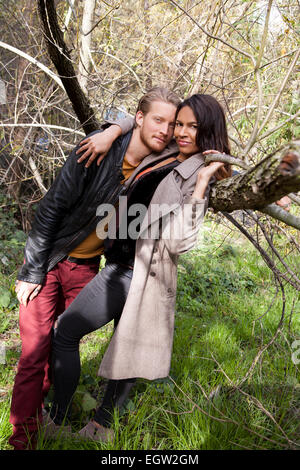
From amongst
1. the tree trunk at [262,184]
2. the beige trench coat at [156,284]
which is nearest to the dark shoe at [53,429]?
the beige trench coat at [156,284]

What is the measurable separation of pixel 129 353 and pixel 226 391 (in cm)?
91

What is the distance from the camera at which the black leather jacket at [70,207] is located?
182cm

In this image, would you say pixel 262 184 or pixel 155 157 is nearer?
pixel 262 184

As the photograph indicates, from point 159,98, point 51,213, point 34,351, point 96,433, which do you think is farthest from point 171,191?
point 96,433

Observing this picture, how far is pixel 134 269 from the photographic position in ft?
5.78

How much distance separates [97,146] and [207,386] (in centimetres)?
176

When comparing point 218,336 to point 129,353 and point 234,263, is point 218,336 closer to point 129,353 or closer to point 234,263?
point 129,353

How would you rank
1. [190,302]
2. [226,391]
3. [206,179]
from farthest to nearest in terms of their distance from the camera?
[190,302]
[226,391]
[206,179]

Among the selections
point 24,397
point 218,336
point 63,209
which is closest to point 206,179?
point 63,209

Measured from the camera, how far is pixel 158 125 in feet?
5.92

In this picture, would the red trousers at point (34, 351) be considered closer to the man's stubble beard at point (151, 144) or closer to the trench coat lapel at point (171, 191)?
the trench coat lapel at point (171, 191)

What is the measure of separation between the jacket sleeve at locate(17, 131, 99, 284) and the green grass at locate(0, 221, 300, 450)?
90 cm

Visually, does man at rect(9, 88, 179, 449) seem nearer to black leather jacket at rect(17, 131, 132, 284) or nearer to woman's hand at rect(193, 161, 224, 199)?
black leather jacket at rect(17, 131, 132, 284)

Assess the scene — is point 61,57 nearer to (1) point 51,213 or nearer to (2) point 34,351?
(1) point 51,213
